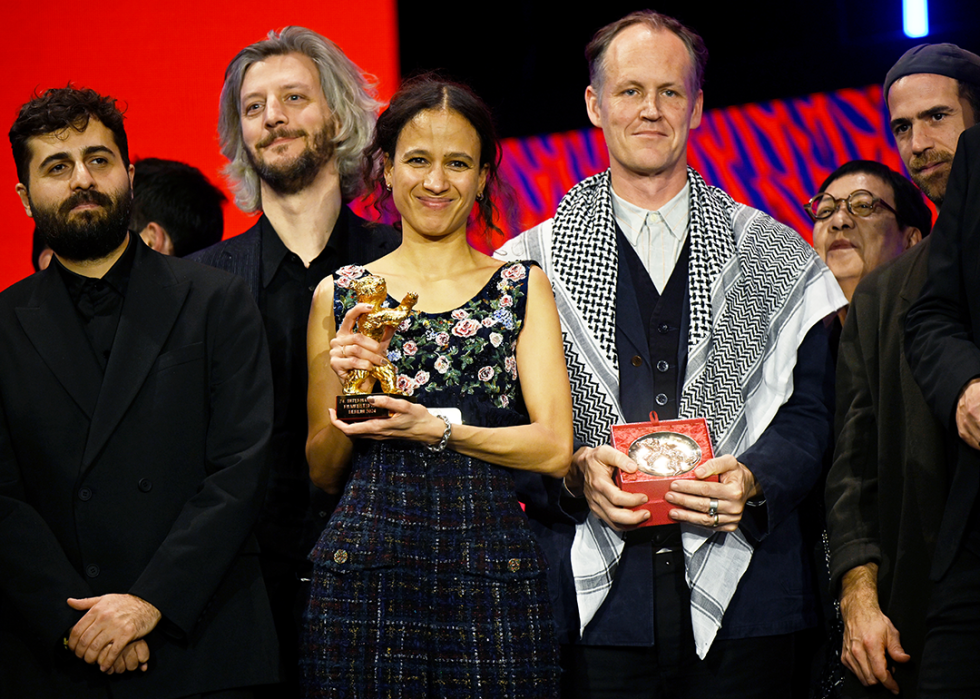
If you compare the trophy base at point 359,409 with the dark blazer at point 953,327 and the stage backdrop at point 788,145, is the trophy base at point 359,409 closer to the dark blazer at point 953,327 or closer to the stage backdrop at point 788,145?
the dark blazer at point 953,327

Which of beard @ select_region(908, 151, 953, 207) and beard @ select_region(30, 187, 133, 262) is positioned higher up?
beard @ select_region(908, 151, 953, 207)

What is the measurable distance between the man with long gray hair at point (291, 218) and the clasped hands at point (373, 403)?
27.1 inches

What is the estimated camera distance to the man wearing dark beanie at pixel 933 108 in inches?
125

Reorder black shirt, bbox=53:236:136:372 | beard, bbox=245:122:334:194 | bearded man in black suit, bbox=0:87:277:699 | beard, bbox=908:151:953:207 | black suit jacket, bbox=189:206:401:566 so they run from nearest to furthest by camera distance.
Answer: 1. bearded man in black suit, bbox=0:87:277:699
2. black shirt, bbox=53:236:136:372
3. black suit jacket, bbox=189:206:401:566
4. beard, bbox=908:151:953:207
5. beard, bbox=245:122:334:194

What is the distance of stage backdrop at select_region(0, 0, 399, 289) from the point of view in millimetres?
4910

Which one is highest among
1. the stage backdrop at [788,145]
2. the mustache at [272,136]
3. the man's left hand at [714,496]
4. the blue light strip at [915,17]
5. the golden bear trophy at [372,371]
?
the blue light strip at [915,17]

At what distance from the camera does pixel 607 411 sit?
8.84 ft

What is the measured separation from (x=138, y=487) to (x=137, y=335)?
13.8 inches

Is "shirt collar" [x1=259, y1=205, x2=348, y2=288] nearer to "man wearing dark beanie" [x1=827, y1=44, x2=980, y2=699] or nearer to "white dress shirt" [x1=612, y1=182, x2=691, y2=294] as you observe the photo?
"white dress shirt" [x1=612, y1=182, x2=691, y2=294]

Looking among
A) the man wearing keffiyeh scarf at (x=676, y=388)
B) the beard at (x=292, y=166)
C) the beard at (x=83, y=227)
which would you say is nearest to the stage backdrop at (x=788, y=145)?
the beard at (x=292, y=166)

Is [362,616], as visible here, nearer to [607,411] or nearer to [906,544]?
[607,411]

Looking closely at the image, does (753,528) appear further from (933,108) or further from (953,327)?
(933,108)

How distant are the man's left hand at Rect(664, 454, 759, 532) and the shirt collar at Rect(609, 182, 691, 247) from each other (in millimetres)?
683

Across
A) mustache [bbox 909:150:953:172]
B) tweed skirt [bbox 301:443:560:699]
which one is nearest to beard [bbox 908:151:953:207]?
mustache [bbox 909:150:953:172]
